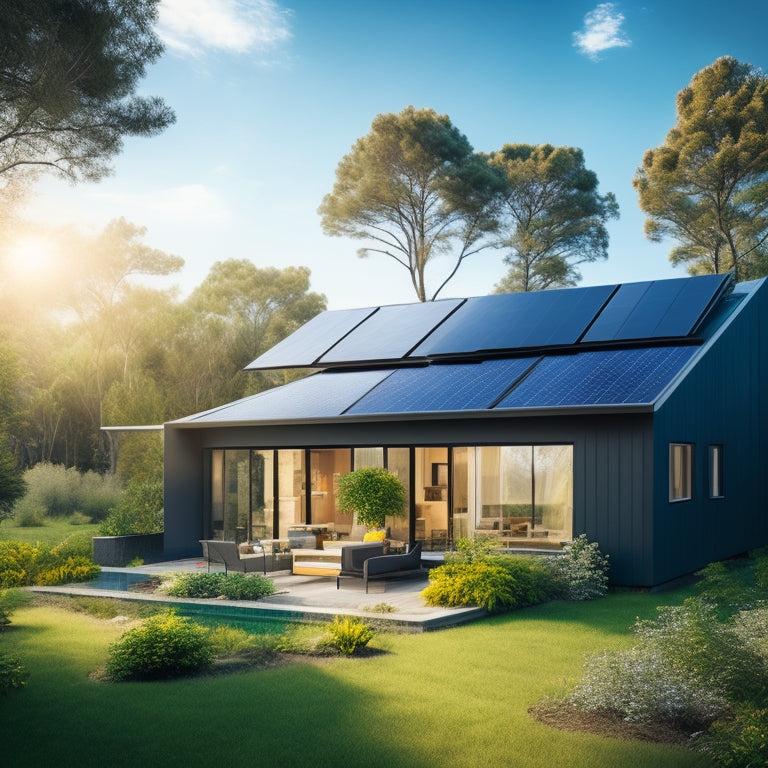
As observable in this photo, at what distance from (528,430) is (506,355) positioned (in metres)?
2.94

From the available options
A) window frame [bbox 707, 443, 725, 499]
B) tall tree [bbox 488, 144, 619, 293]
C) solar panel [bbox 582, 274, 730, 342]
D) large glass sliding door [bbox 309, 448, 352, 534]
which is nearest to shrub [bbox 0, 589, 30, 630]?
large glass sliding door [bbox 309, 448, 352, 534]

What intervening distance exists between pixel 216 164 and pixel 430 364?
19.4m

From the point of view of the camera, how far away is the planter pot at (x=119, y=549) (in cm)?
1645

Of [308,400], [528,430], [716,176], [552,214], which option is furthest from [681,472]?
[552,214]

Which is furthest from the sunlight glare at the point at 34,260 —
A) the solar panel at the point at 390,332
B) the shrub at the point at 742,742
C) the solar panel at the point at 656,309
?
the shrub at the point at 742,742

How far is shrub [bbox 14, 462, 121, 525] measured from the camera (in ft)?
88.0

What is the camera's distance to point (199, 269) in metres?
Answer: 42.8

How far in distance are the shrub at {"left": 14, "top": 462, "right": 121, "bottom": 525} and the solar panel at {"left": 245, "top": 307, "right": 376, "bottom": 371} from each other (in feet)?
31.9

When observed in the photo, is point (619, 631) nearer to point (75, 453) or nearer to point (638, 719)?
point (638, 719)

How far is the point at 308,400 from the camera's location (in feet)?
55.2

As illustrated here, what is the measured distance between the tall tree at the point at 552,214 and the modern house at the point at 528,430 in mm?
12781

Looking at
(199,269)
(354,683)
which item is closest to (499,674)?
(354,683)

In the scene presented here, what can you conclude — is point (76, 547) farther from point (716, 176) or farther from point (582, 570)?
point (716, 176)

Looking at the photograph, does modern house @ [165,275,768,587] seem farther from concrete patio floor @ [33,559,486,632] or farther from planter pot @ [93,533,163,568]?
concrete patio floor @ [33,559,486,632]
